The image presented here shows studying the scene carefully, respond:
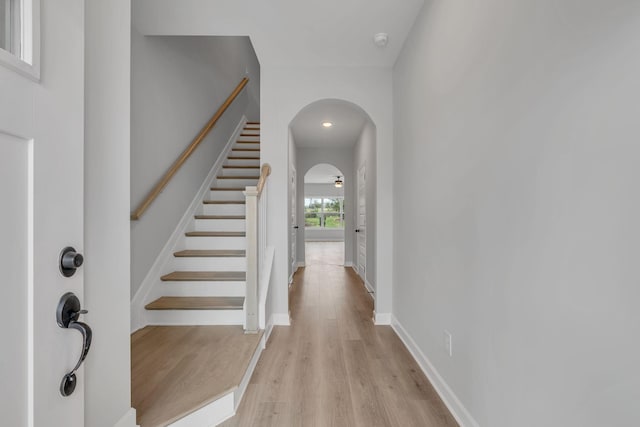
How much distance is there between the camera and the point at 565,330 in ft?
3.24

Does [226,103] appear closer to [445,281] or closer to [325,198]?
[445,281]

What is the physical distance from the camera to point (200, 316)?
8.95 ft

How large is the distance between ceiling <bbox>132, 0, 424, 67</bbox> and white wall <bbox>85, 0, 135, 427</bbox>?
133 cm

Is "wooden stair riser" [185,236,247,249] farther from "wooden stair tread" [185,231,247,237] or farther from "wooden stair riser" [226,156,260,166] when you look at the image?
"wooden stair riser" [226,156,260,166]

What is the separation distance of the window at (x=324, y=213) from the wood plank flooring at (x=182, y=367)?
1167 centimetres

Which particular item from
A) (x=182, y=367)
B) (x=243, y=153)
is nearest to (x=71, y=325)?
(x=182, y=367)

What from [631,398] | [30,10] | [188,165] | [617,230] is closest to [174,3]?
[188,165]

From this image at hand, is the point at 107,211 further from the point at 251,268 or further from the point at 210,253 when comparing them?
the point at 210,253

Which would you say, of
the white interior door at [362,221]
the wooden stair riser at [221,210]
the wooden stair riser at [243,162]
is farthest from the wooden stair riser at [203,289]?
the white interior door at [362,221]

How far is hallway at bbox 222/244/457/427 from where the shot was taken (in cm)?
172

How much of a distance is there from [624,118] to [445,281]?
1.26 meters

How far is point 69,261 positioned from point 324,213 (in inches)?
531

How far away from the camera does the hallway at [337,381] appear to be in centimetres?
172

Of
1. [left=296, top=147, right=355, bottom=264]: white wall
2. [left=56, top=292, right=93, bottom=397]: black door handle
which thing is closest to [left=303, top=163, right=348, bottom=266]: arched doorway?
[left=296, top=147, right=355, bottom=264]: white wall
